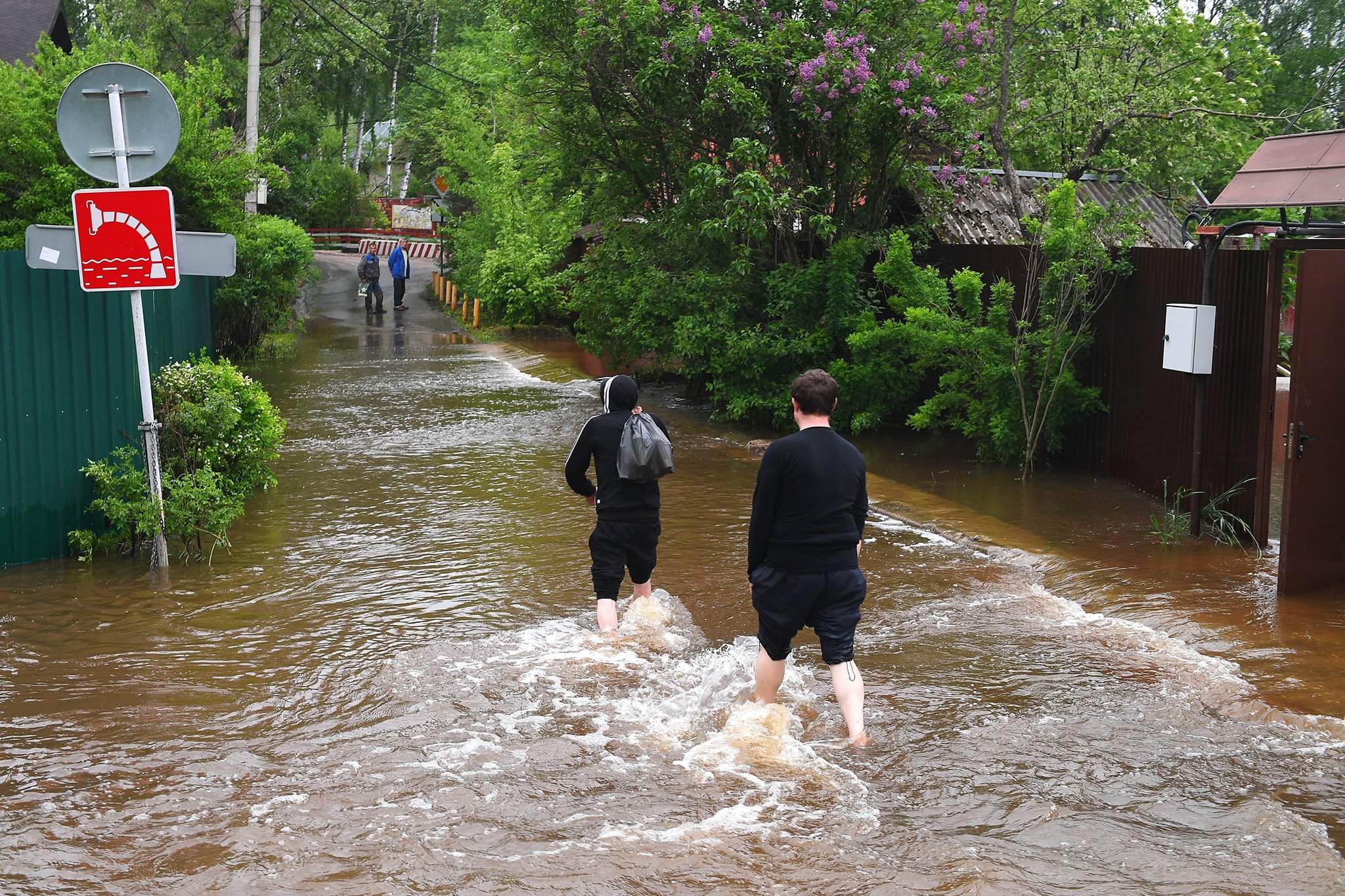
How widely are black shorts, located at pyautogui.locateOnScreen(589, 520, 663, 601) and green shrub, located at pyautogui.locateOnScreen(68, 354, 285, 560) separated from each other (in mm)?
3196

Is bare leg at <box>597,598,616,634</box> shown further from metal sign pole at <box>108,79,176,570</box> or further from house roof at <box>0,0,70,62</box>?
house roof at <box>0,0,70,62</box>

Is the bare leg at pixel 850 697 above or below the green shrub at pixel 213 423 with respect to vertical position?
below

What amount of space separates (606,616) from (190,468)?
145 inches

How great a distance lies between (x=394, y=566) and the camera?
8664mm

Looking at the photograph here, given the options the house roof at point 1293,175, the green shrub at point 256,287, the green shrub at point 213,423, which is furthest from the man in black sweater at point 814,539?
the green shrub at point 256,287

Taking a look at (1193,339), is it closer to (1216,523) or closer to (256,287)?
(1216,523)

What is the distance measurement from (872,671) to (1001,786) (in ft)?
4.85

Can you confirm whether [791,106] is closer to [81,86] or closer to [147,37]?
[81,86]

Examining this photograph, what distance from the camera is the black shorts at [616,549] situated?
6.86 metres

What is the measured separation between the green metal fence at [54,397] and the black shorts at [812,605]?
17.5ft

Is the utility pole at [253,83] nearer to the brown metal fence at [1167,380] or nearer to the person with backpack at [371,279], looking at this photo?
the person with backpack at [371,279]

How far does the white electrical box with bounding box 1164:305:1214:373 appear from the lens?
8.80 metres

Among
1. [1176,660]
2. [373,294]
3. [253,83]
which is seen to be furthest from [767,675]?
[373,294]

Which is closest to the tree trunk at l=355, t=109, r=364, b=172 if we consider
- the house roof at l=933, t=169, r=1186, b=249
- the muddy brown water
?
the house roof at l=933, t=169, r=1186, b=249
